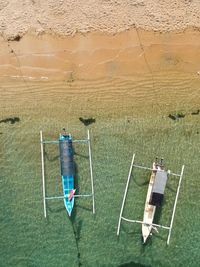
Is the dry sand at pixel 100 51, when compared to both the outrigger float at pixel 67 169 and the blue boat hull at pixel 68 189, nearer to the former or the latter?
the outrigger float at pixel 67 169

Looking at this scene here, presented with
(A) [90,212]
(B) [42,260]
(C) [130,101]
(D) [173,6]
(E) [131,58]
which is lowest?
(B) [42,260]

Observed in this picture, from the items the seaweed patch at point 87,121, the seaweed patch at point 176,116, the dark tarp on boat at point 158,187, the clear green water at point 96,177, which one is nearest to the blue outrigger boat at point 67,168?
the clear green water at point 96,177

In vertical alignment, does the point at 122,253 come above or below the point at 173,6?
below

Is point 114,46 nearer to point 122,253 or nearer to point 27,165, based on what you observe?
point 27,165

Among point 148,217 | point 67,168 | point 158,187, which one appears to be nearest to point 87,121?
point 67,168

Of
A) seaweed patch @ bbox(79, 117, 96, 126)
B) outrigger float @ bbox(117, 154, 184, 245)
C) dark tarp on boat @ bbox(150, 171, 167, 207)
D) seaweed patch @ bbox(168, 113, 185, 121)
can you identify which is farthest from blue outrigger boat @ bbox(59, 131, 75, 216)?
seaweed patch @ bbox(168, 113, 185, 121)

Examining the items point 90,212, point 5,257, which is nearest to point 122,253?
point 90,212
